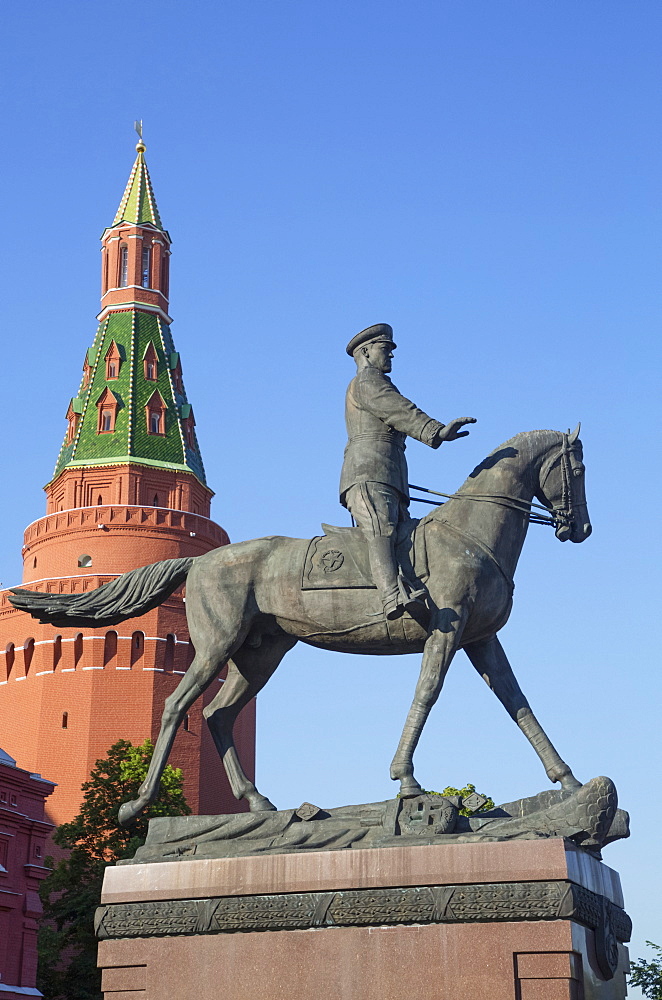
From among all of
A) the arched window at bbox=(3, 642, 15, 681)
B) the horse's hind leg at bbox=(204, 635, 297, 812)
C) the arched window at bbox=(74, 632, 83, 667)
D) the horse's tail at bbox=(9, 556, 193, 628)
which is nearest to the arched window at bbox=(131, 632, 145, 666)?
the arched window at bbox=(74, 632, 83, 667)

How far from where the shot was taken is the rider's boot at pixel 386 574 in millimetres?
11508

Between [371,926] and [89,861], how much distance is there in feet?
119

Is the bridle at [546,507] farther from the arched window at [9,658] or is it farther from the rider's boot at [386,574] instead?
the arched window at [9,658]

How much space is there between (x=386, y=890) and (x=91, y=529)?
186ft

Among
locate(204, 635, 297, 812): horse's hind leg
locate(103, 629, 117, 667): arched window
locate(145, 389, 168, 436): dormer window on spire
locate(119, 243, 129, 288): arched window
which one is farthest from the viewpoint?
locate(119, 243, 129, 288): arched window

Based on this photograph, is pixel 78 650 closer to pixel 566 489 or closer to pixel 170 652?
pixel 170 652

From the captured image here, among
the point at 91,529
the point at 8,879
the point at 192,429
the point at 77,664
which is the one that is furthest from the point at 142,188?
the point at 8,879

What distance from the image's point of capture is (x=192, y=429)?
235 feet

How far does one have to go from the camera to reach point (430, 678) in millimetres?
11586

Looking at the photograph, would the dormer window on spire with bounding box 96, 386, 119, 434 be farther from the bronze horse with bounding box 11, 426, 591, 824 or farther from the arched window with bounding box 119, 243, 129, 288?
the bronze horse with bounding box 11, 426, 591, 824

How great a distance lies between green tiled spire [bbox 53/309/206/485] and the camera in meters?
68.5

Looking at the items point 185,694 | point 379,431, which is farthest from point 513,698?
point 185,694

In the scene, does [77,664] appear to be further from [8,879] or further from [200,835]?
[200,835]

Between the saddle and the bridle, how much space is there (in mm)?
619
